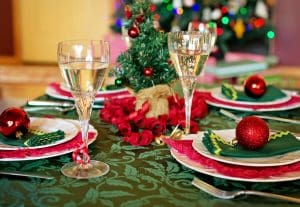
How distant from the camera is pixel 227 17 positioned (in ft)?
11.9

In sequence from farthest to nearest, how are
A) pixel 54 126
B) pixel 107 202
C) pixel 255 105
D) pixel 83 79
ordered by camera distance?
pixel 255 105
pixel 54 126
pixel 83 79
pixel 107 202

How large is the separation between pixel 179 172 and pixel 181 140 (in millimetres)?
108

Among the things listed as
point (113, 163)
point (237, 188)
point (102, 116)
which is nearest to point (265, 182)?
point (237, 188)

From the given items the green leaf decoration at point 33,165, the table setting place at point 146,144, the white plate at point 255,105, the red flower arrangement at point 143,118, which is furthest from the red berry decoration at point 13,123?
the white plate at point 255,105

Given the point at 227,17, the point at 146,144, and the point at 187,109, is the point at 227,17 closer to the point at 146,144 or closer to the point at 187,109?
the point at 187,109

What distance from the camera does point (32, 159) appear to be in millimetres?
950

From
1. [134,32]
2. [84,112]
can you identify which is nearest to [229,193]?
[84,112]

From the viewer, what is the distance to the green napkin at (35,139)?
3.26 feet

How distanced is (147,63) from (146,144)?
229 millimetres

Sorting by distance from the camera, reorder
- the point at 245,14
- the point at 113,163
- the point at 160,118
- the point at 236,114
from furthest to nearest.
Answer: the point at 245,14
the point at 236,114
the point at 160,118
the point at 113,163

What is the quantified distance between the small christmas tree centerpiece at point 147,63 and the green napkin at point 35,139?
0.26m

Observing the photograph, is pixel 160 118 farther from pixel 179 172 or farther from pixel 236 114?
pixel 179 172

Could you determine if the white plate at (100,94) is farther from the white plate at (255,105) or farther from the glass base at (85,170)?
the glass base at (85,170)

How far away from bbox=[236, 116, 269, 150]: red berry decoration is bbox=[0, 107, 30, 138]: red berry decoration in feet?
1.43
